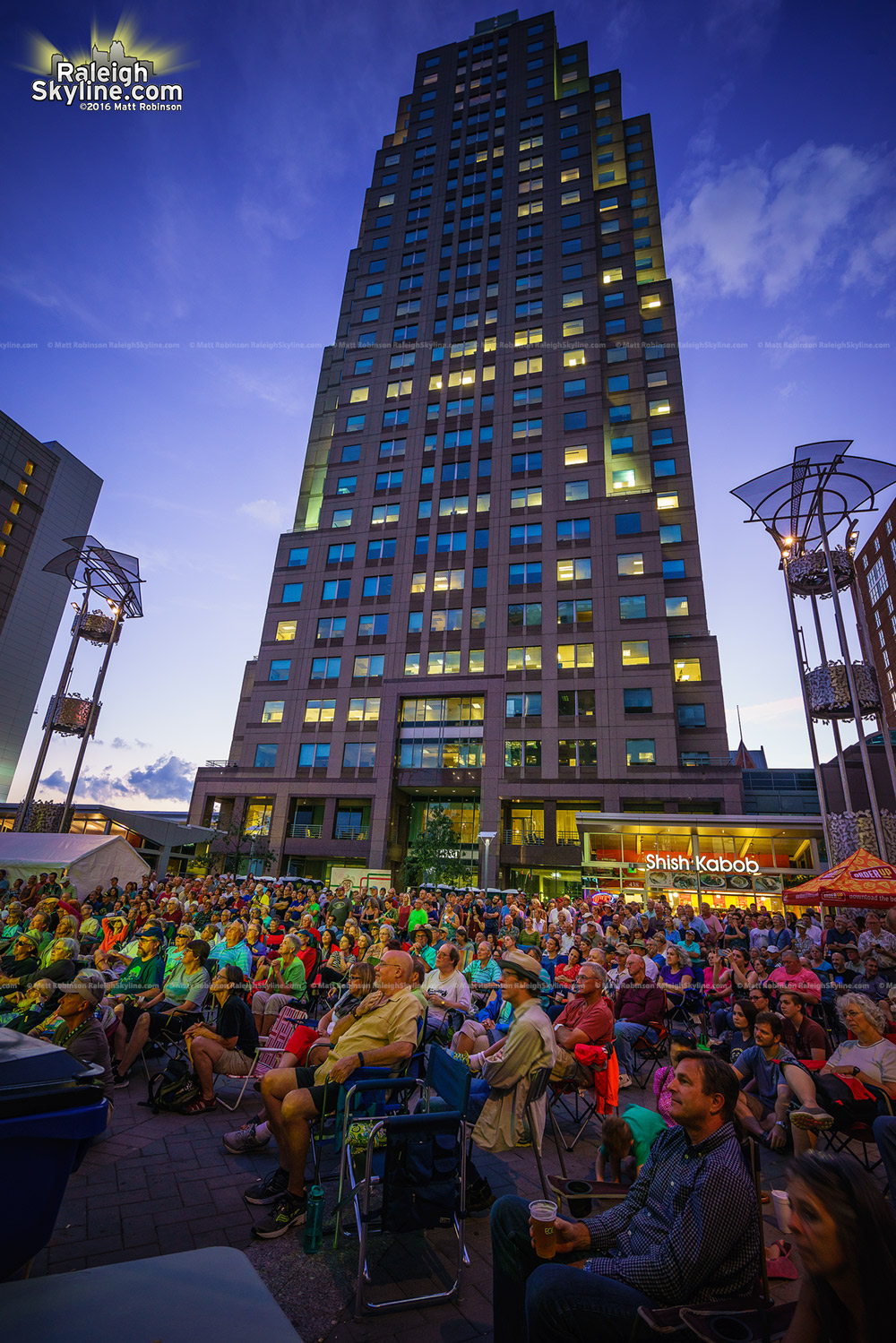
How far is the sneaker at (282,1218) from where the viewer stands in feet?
12.5

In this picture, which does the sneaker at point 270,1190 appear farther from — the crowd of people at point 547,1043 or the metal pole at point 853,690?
the metal pole at point 853,690

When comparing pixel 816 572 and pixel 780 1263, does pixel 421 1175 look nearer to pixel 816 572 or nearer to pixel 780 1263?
pixel 780 1263

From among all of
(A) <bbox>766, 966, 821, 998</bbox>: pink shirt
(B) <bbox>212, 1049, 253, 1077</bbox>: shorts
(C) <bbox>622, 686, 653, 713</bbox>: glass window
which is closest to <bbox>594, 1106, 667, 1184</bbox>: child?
(B) <bbox>212, 1049, 253, 1077</bbox>: shorts

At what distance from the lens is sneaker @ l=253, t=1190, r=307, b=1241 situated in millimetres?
3809

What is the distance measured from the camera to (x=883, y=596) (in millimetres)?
65875

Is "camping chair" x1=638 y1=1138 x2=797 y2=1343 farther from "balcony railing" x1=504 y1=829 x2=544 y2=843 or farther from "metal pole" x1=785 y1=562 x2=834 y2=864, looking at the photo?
"balcony railing" x1=504 y1=829 x2=544 y2=843

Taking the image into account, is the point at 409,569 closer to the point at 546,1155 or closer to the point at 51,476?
the point at 546,1155

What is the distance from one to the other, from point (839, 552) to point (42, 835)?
99.7ft

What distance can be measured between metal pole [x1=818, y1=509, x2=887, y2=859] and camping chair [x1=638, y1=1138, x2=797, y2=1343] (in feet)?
65.1

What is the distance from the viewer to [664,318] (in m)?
48.2

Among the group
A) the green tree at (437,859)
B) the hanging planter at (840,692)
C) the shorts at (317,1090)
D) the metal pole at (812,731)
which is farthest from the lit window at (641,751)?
the shorts at (317,1090)

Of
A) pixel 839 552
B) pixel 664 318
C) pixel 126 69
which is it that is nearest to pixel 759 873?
pixel 839 552

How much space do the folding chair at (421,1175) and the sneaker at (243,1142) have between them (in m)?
1.80

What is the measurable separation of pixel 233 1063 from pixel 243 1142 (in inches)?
42.1
